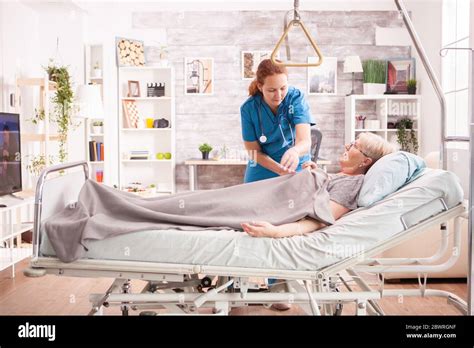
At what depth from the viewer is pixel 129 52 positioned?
19.8ft

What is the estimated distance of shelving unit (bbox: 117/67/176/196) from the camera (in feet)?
20.2

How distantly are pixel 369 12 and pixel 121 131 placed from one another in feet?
9.22

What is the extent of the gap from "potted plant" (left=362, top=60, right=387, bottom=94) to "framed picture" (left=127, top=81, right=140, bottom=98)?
2.30m

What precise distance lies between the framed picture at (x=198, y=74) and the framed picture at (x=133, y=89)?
0.49 metres

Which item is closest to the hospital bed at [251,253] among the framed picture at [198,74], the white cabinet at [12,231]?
the white cabinet at [12,231]

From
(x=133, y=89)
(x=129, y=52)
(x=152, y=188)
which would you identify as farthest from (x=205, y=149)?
(x=129, y=52)

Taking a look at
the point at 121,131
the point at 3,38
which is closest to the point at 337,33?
the point at 121,131

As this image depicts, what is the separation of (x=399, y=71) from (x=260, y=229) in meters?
4.38

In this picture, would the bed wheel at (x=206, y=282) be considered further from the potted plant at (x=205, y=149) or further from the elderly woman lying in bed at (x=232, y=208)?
the potted plant at (x=205, y=149)

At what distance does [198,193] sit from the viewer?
2.50 meters
